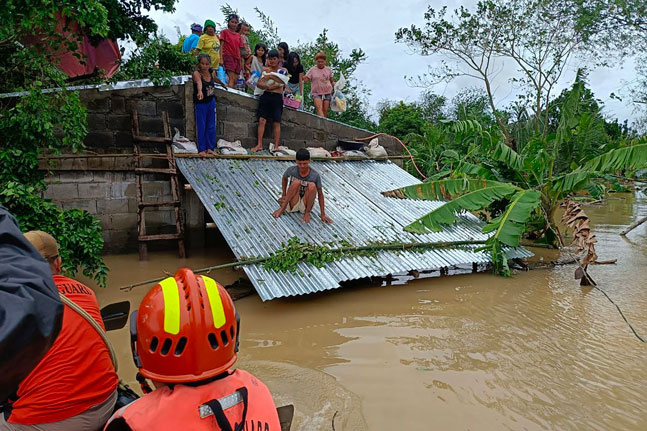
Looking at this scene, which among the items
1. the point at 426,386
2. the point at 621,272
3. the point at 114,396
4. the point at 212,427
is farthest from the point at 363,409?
the point at 621,272

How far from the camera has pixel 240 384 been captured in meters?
1.48

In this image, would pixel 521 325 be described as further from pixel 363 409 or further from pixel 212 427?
pixel 212 427

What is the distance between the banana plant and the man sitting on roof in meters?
1.44

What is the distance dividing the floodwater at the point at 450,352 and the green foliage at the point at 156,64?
9.69 feet

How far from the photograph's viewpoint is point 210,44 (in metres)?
9.18

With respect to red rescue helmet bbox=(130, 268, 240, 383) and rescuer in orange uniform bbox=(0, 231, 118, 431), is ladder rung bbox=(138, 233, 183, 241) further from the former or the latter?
red rescue helmet bbox=(130, 268, 240, 383)

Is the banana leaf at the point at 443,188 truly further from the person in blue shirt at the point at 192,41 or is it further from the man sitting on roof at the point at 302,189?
the person in blue shirt at the point at 192,41

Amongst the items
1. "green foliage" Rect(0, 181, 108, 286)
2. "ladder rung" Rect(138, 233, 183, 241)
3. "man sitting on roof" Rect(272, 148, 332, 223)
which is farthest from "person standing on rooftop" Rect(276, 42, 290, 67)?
"green foliage" Rect(0, 181, 108, 286)

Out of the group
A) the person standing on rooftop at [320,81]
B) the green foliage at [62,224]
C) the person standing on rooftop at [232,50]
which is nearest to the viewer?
the green foliage at [62,224]

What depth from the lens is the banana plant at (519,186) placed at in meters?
6.53

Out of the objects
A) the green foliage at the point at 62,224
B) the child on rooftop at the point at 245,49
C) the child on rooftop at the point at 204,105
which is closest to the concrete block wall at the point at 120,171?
the child on rooftop at the point at 204,105

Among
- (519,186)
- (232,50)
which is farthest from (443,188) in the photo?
(232,50)

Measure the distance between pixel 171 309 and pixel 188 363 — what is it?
17cm

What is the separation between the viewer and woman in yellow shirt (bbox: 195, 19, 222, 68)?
30.2ft
